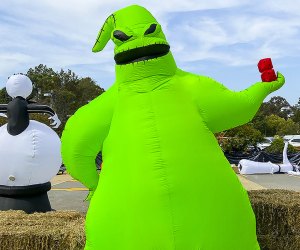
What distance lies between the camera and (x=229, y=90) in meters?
3.16

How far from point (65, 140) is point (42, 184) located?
3.25 metres

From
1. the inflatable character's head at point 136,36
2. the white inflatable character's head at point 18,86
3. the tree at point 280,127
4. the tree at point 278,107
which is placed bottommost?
the inflatable character's head at point 136,36

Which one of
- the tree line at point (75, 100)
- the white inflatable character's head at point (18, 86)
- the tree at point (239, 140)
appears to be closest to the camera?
the white inflatable character's head at point (18, 86)

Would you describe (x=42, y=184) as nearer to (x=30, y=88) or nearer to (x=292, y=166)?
(x=30, y=88)

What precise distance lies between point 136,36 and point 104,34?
383mm

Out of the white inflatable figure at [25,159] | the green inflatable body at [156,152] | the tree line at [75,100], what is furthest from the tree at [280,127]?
the green inflatable body at [156,152]

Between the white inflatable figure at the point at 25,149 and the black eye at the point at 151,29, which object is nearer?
the black eye at the point at 151,29

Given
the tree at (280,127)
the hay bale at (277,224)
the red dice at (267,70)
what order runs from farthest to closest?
the tree at (280,127)
the hay bale at (277,224)
the red dice at (267,70)

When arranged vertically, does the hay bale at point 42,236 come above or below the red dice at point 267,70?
below

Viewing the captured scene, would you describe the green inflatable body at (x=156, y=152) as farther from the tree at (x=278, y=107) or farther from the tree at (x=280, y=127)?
the tree at (x=278, y=107)

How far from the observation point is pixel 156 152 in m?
2.87

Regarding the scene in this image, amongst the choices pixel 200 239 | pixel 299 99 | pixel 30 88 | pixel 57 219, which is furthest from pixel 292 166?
pixel 299 99

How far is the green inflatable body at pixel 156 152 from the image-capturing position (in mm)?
2773

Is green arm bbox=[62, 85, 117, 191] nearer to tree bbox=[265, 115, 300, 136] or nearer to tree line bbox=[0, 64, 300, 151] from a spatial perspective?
tree line bbox=[0, 64, 300, 151]
